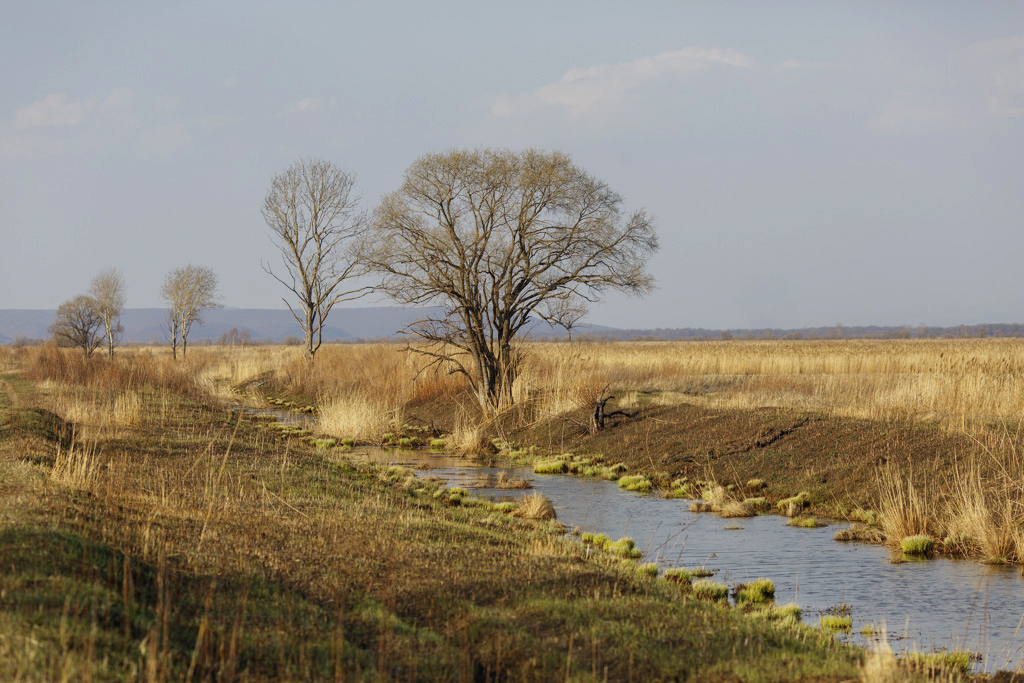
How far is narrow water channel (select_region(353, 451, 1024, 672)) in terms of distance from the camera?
7.39 metres

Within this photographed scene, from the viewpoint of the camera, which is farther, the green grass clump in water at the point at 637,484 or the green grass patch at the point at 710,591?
the green grass clump in water at the point at 637,484

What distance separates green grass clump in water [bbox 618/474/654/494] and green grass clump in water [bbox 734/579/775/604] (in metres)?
6.07

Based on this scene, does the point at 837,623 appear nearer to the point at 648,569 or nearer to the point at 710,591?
the point at 710,591

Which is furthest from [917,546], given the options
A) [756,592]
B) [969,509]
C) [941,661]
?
[941,661]

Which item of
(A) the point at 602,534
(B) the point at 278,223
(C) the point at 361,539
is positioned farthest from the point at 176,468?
(B) the point at 278,223

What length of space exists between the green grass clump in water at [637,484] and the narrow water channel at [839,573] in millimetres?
494

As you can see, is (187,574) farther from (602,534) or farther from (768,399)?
(768,399)

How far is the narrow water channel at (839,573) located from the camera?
7.39 meters

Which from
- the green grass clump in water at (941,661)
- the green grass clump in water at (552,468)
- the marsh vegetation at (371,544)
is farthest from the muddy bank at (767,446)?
the green grass clump in water at (941,661)

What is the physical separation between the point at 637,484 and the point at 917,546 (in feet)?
17.6

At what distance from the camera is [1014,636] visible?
7.24 m

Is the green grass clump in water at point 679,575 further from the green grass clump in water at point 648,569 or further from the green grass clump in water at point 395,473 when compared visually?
the green grass clump in water at point 395,473

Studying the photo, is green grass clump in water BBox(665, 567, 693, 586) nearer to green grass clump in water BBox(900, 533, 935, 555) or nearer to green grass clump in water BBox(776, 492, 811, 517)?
green grass clump in water BBox(900, 533, 935, 555)

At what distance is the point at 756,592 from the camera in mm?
8289
